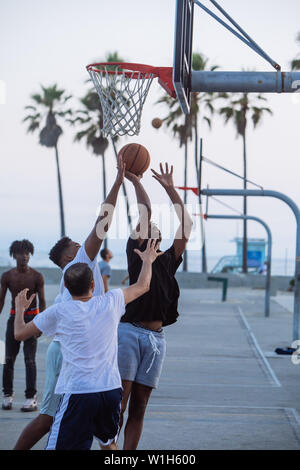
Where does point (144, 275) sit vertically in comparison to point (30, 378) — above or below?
above

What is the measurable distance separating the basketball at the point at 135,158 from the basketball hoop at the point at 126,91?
1238mm

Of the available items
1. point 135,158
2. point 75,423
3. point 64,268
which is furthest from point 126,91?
point 75,423

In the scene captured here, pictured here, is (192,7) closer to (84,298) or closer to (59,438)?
(84,298)

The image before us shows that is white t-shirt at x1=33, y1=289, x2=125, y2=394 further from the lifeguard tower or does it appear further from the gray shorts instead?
the lifeguard tower

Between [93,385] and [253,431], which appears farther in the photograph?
[253,431]

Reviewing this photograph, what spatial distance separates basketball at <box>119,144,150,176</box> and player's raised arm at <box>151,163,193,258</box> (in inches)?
9.8

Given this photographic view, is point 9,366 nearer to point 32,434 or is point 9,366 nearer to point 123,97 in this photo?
point 32,434

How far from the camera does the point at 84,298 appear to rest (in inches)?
171

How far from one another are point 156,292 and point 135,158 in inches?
43.5

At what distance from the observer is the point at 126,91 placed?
701 centimetres

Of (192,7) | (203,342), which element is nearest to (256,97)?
(203,342)

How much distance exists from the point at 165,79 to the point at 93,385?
361cm

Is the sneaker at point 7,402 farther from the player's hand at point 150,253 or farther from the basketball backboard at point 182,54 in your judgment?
the basketball backboard at point 182,54

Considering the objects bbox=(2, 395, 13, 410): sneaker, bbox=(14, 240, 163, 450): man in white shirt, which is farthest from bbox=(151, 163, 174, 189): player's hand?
bbox=(2, 395, 13, 410): sneaker
